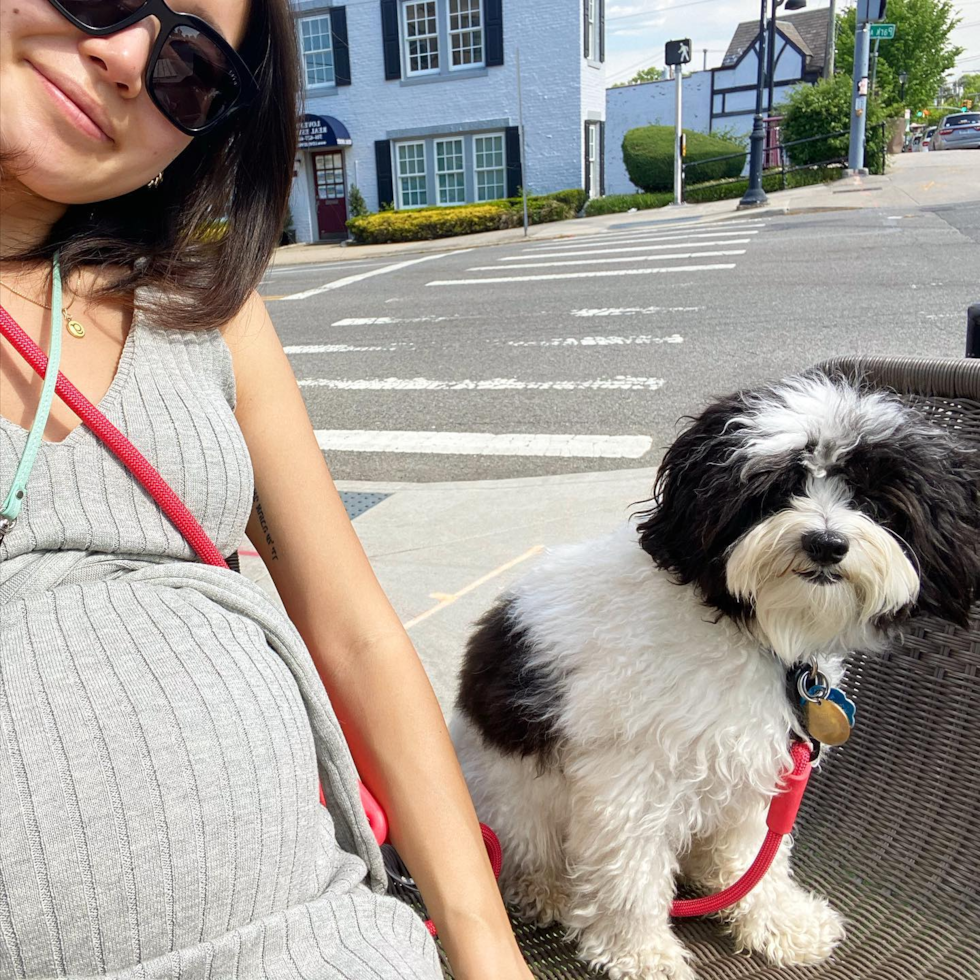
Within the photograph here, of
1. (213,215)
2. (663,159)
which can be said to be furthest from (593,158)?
(213,215)

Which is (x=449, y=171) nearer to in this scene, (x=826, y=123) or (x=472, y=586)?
(x=826, y=123)

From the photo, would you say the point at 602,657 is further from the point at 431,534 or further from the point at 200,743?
the point at 431,534

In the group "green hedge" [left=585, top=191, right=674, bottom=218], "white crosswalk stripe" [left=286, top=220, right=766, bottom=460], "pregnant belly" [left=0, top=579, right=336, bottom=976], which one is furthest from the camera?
"green hedge" [left=585, top=191, right=674, bottom=218]

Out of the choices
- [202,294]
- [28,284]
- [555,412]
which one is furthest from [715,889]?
[555,412]

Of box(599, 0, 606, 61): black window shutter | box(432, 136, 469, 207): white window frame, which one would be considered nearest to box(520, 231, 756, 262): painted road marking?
box(432, 136, 469, 207): white window frame

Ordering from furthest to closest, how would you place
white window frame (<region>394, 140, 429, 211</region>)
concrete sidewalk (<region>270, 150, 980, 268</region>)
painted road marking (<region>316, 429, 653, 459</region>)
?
white window frame (<region>394, 140, 429, 211</region>), concrete sidewalk (<region>270, 150, 980, 268</region>), painted road marking (<region>316, 429, 653, 459</region>)

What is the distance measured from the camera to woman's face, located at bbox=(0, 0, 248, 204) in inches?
45.4

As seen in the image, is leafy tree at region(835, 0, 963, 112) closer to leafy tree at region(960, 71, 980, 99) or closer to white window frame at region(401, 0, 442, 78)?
white window frame at region(401, 0, 442, 78)

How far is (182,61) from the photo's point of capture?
1.29 metres

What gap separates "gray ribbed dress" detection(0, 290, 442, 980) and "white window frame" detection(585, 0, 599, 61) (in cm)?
2690

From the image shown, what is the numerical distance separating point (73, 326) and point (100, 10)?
1.40ft

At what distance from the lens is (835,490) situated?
4.99ft

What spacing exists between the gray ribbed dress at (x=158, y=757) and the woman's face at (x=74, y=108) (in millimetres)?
268

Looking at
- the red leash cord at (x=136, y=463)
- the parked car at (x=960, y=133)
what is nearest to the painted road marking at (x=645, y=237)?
the red leash cord at (x=136, y=463)
